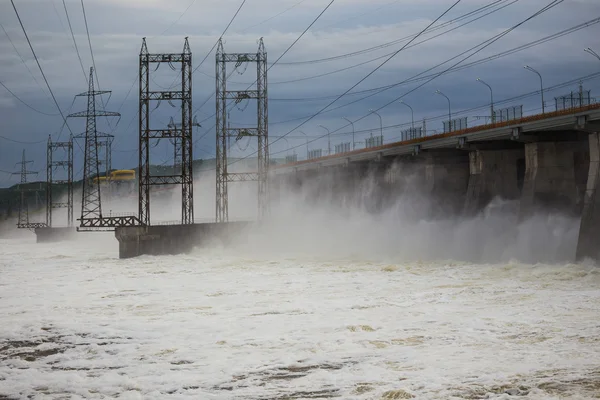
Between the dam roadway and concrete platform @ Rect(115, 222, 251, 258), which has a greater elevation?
the dam roadway

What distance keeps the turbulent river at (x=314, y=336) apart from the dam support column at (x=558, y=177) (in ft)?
22.6

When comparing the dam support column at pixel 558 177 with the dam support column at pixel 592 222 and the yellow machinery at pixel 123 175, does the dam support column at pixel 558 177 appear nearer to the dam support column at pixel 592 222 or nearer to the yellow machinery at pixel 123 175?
the dam support column at pixel 592 222

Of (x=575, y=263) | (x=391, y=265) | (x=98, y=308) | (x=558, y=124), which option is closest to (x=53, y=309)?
(x=98, y=308)

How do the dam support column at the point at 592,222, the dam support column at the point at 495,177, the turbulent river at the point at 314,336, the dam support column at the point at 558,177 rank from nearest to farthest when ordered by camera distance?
the turbulent river at the point at 314,336 < the dam support column at the point at 592,222 < the dam support column at the point at 558,177 < the dam support column at the point at 495,177

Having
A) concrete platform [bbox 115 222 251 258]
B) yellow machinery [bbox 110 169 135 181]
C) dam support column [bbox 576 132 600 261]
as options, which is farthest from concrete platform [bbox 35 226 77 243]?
dam support column [bbox 576 132 600 261]

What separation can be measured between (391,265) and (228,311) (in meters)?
18.6

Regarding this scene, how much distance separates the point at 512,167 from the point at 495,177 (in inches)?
65.4

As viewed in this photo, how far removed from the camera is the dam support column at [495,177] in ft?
176

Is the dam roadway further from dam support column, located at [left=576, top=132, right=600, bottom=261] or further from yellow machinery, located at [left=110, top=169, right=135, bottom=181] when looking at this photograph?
yellow machinery, located at [left=110, top=169, right=135, bottom=181]

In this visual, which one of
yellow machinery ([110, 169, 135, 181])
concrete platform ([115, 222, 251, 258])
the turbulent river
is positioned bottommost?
the turbulent river

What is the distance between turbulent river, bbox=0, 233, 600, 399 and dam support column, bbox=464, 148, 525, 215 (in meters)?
13.0

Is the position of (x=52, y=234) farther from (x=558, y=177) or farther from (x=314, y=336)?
(x=314, y=336)

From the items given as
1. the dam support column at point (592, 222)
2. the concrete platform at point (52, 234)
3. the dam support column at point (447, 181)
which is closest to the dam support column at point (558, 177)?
the dam support column at point (592, 222)

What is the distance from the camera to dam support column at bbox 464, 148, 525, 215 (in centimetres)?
5378
